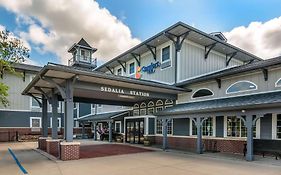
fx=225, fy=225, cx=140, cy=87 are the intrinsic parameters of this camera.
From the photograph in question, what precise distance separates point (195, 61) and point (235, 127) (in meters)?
6.79

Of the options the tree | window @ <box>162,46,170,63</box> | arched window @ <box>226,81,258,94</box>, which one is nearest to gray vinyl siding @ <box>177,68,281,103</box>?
arched window @ <box>226,81,258,94</box>

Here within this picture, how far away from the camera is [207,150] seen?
13.0 metres

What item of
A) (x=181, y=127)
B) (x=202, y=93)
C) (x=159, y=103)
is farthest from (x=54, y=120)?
(x=202, y=93)

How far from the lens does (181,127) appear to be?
49.8 feet

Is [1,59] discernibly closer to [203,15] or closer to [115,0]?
[115,0]

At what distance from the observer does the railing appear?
29.9m

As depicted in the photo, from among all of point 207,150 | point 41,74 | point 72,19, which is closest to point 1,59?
point 41,74

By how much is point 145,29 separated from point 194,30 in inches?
197

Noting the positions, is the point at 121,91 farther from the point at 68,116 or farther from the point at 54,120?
the point at 54,120

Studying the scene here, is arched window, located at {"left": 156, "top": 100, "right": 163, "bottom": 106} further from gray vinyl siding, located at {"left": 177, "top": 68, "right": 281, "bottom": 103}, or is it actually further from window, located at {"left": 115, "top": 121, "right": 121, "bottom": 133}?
window, located at {"left": 115, "top": 121, "right": 121, "bottom": 133}

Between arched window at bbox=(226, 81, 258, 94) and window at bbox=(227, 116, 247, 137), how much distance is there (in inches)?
58.8

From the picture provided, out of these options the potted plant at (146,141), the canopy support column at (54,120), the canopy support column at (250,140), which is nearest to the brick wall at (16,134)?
the canopy support column at (54,120)

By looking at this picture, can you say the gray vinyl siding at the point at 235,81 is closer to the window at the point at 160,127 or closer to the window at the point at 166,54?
the window at the point at 160,127

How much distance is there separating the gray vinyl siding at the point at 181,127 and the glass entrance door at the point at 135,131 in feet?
10.5
